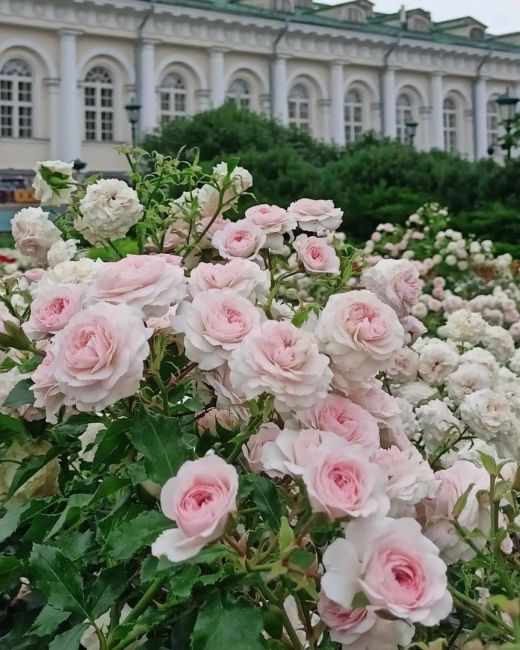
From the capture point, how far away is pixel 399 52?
94.8 ft

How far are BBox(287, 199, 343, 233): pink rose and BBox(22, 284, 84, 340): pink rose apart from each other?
1.90 ft

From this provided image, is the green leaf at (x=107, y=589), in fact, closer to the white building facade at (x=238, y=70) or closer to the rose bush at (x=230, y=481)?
the rose bush at (x=230, y=481)

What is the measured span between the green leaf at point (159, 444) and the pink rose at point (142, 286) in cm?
14

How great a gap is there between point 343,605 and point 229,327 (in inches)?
14.2

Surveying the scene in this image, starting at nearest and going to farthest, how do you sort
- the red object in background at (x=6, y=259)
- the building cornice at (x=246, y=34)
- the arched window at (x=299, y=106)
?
the red object in background at (x=6, y=259) → the building cornice at (x=246, y=34) → the arched window at (x=299, y=106)

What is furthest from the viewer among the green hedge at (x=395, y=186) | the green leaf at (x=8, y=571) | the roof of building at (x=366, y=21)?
the roof of building at (x=366, y=21)

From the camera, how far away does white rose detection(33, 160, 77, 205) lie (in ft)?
6.12

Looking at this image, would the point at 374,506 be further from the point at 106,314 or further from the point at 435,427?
the point at 435,427

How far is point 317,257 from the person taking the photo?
160 cm

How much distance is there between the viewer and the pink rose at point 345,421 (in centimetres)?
107

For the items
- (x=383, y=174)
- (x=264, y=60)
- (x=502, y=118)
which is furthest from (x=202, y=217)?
(x=264, y=60)

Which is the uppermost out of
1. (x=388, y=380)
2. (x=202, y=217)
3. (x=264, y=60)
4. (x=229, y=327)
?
(x=264, y=60)

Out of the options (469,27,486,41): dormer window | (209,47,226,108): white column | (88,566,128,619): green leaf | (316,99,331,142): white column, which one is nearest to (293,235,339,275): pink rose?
(88,566,128,619): green leaf

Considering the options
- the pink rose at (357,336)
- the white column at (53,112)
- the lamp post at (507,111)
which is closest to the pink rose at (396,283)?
the pink rose at (357,336)
